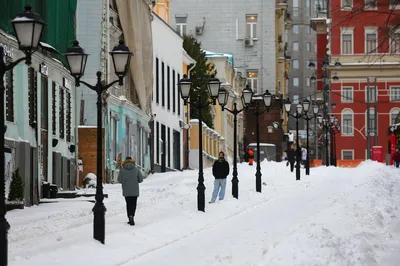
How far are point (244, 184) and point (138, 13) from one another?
1142 centimetres

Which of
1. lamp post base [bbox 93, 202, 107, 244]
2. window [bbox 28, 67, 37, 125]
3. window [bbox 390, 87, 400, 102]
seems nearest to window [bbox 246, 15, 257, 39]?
Answer: window [bbox 390, 87, 400, 102]

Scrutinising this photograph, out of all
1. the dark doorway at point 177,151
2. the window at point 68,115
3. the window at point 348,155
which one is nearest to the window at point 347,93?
the window at point 348,155

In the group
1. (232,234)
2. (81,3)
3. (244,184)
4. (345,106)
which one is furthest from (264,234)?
(345,106)

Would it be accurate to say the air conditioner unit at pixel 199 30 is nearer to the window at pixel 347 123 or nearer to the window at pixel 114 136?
the window at pixel 347 123

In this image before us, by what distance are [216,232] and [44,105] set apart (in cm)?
1390

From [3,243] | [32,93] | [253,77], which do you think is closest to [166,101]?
[32,93]

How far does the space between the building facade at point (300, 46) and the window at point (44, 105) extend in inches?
5782

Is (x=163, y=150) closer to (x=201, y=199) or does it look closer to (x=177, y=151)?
(x=177, y=151)

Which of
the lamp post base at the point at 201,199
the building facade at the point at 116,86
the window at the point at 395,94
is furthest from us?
the window at the point at 395,94

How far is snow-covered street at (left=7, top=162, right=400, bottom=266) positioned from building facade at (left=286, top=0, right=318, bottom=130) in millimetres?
144501

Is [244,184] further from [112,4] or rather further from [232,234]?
[232,234]

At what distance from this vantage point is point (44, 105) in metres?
36.7

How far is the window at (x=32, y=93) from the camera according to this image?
112 feet

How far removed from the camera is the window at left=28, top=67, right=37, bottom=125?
3400cm
